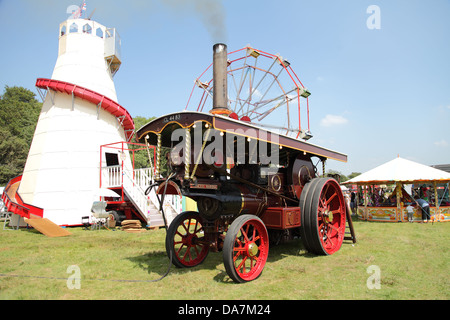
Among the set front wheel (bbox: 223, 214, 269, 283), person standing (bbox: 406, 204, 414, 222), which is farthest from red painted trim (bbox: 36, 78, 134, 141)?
person standing (bbox: 406, 204, 414, 222)

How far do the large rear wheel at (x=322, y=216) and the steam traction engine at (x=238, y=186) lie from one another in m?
0.02

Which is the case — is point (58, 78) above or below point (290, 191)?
above

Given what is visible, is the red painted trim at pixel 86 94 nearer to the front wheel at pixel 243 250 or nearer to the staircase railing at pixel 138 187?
the staircase railing at pixel 138 187

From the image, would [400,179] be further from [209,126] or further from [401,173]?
[209,126]

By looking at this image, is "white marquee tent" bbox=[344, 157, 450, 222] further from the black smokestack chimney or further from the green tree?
the green tree

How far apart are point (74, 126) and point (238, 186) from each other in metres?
10.9

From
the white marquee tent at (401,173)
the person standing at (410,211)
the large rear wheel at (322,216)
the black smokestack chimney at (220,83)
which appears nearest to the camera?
the large rear wheel at (322,216)

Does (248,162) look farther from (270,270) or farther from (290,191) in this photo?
(270,270)

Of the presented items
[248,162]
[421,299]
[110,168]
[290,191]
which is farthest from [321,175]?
[110,168]

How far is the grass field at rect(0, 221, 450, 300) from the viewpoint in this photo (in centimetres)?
382

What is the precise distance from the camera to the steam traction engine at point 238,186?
14.8 ft

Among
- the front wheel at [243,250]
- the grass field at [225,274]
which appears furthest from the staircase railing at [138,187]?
the front wheel at [243,250]

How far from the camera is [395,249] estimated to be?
653 centimetres
